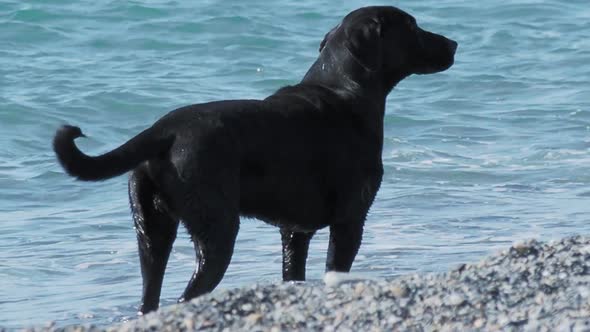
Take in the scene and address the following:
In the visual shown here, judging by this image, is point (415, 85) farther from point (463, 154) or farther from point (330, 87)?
point (330, 87)

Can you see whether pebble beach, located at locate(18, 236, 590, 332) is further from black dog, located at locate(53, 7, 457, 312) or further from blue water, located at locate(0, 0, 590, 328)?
blue water, located at locate(0, 0, 590, 328)

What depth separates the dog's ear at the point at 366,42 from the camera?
6.09 metres

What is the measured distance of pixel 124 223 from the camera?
8664 mm

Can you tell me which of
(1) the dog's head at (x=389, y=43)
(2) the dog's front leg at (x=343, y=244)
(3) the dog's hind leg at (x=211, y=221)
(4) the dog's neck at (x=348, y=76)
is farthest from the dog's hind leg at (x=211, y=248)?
(1) the dog's head at (x=389, y=43)

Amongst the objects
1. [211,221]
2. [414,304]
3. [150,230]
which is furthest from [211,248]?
[414,304]

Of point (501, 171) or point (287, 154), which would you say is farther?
point (501, 171)

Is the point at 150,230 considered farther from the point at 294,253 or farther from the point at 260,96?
the point at 260,96

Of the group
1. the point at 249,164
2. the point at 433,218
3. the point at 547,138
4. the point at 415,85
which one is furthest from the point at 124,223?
the point at 415,85

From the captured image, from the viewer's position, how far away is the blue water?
7676 millimetres

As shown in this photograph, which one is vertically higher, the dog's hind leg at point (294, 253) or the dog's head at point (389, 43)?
the dog's head at point (389, 43)

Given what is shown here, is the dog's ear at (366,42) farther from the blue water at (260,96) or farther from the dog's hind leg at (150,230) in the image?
the blue water at (260,96)

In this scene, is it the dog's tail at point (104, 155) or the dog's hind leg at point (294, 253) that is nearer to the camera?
the dog's tail at point (104, 155)

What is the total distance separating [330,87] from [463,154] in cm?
483

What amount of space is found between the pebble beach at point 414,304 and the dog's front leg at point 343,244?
719 millimetres
